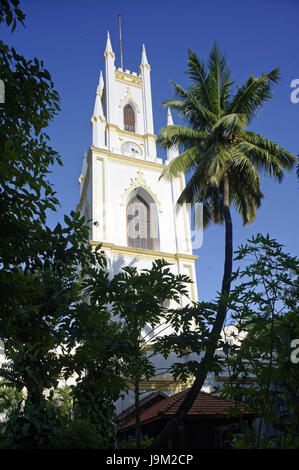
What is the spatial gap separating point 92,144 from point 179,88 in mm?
10968

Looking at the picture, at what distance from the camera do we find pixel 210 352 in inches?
272

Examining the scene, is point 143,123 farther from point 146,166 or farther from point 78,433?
point 78,433

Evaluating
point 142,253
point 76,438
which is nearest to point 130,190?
point 142,253

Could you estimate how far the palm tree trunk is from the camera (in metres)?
6.91

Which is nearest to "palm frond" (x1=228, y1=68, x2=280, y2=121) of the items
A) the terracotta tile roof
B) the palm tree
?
the palm tree

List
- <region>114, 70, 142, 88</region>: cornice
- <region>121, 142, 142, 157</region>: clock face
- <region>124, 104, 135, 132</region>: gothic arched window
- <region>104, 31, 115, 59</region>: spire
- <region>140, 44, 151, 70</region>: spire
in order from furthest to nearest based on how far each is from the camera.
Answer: <region>140, 44, 151, 70</region>: spire, <region>104, 31, 115, 59</region>: spire, <region>114, 70, 142, 88</region>: cornice, <region>124, 104, 135, 132</region>: gothic arched window, <region>121, 142, 142, 157</region>: clock face

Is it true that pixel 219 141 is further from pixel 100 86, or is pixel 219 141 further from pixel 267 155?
pixel 100 86

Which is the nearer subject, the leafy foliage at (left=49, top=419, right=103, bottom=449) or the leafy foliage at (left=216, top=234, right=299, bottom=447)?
the leafy foliage at (left=216, top=234, right=299, bottom=447)

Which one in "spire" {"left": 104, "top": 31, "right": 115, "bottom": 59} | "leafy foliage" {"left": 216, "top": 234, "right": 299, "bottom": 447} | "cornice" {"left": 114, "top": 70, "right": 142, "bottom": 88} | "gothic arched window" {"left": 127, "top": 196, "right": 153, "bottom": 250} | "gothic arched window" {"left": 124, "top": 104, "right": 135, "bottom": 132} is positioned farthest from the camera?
"spire" {"left": 104, "top": 31, "right": 115, "bottom": 59}

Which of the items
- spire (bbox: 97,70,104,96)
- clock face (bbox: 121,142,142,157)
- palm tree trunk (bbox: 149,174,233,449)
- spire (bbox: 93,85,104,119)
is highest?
spire (bbox: 97,70,104,96)

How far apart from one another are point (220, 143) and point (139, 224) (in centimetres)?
1048

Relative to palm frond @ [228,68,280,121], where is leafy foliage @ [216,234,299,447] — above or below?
below

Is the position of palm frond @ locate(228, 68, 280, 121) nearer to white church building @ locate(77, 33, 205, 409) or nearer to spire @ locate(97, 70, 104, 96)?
white church building @ locate(77, 33, 205, 409)

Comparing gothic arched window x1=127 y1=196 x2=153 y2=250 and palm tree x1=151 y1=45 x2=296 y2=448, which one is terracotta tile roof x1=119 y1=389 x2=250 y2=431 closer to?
palm tree x1=151 y1=45 x2=296 y2=448
